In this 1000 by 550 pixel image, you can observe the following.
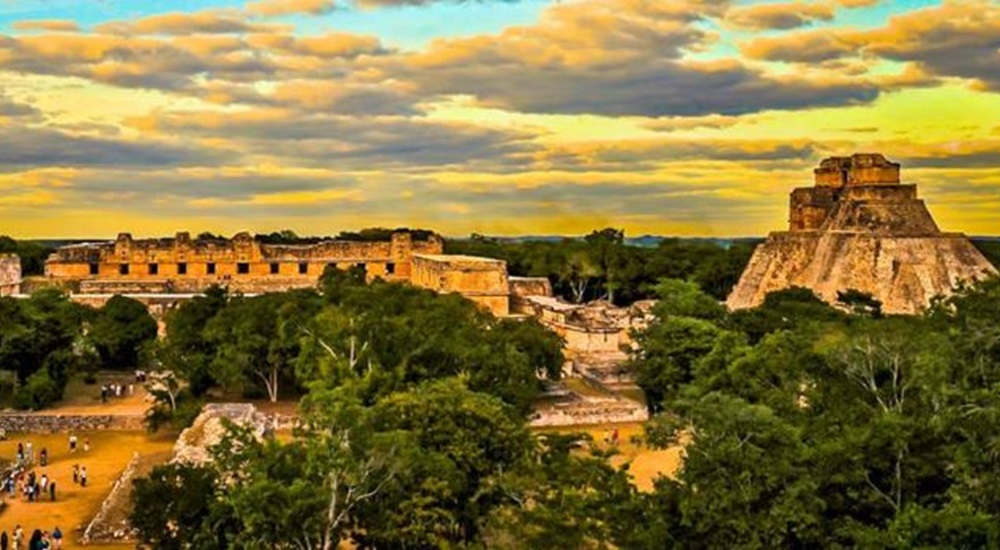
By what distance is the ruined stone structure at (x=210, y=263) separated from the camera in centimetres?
4512

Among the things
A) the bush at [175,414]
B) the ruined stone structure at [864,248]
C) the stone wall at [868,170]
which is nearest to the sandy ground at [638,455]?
the bush at [175,414]

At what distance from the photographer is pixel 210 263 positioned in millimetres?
46656

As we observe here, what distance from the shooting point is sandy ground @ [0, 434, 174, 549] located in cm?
1811

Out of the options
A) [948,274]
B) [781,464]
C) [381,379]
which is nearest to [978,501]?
[781,464]

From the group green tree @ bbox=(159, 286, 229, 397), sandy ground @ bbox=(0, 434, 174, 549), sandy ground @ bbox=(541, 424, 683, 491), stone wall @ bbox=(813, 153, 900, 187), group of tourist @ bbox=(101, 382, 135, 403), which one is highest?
stone wall @ bbox=(813, 153, 900, 187)

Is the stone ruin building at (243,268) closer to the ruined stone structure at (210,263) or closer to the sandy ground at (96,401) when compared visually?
the ruined stone structure at (210,263)

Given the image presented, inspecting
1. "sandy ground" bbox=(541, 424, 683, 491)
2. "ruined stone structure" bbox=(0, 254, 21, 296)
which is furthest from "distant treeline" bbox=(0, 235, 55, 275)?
"sandy ground" bbox=(541, 424, 683, 491)

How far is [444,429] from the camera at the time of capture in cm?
1451

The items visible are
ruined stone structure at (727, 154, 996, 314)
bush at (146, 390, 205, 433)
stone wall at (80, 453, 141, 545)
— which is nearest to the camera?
stone wall at (80, 453, 141, 545)

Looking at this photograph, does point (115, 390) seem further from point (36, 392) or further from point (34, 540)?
point (34, 540)

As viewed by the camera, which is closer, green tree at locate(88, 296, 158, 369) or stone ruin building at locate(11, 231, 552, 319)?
green tree at locate(88, 296, 158, 369)

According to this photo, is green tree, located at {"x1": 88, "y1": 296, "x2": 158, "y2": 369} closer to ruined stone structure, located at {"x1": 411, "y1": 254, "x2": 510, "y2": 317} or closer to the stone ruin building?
the stone ruin building

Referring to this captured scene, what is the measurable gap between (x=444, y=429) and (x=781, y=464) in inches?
187

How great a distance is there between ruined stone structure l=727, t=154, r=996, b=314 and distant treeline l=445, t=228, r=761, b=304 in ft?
30.0
